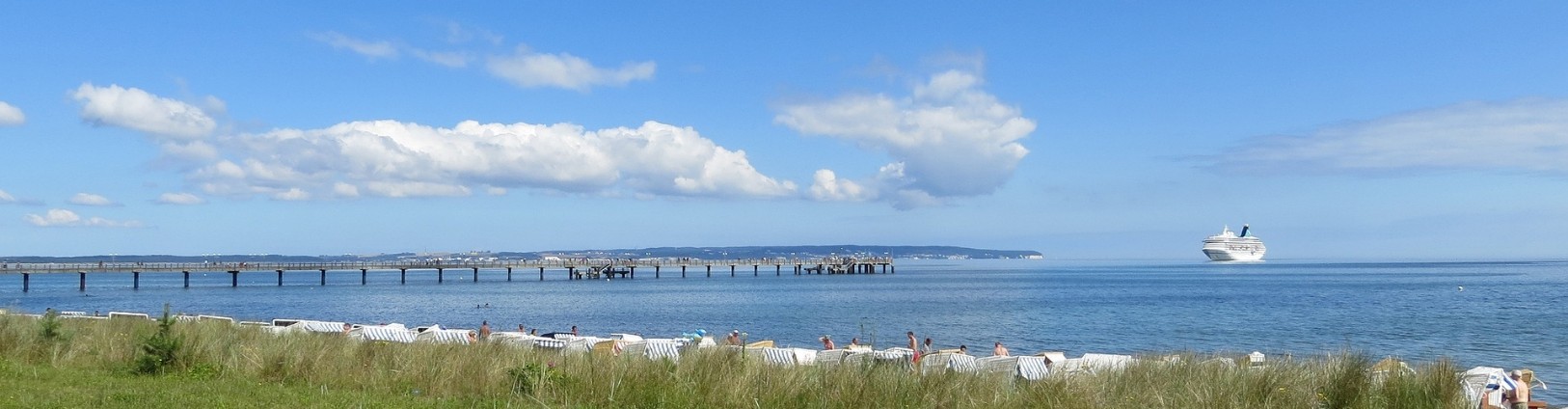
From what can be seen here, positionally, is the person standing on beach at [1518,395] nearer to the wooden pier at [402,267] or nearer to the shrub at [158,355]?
the shrub at [158,355]

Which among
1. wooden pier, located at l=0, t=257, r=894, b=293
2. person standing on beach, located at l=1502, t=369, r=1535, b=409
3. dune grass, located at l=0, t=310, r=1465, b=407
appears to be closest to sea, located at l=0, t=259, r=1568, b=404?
person standing on beach, located at l=1502, t=369, r=1535, b=409

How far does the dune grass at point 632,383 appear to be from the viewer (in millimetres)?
9703

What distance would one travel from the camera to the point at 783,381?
35.1ft

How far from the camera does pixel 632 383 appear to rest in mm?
10930

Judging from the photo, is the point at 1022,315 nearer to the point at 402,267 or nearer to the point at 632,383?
the point at 632,383

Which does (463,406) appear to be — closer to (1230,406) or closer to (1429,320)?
(1230,406)

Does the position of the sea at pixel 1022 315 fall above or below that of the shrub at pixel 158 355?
below

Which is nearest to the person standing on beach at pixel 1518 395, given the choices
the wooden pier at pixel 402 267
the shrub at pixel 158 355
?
the shrub at pixel 158 355

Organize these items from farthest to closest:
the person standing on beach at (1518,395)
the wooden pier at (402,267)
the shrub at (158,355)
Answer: the wooden pier at (402,267)
the person standing on beach at (1518,395)
the shrub at (158,355)

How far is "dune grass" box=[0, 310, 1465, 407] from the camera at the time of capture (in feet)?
31.8

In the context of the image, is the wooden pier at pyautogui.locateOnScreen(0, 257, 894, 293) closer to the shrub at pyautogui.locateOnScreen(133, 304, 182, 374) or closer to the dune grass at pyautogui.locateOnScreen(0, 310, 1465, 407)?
the shrub at pyautogui.locateOnScreen(133, 304, 182, 374)

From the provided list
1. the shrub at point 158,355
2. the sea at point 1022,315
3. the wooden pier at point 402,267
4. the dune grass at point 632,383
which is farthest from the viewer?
the wooden pier at point 402,267

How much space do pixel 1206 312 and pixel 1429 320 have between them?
964 centimetres

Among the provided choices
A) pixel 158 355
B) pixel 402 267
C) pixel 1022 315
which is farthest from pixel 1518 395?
pixel 402 267
